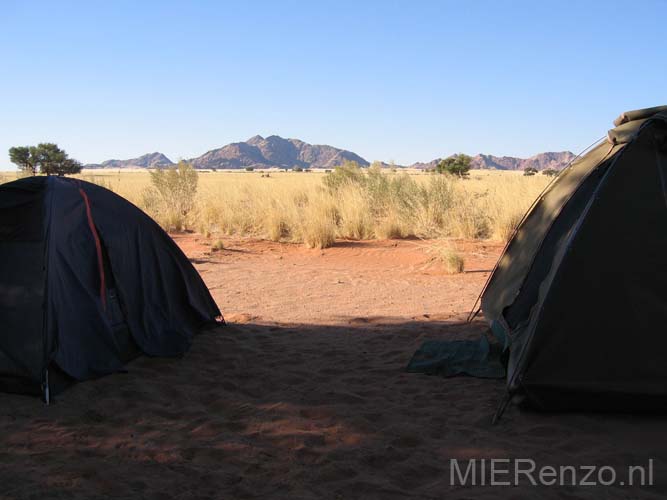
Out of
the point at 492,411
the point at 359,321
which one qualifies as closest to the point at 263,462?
the point at 492,411

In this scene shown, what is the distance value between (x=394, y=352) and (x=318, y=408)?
1.75 meters

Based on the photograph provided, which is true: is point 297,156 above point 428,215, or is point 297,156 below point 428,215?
above

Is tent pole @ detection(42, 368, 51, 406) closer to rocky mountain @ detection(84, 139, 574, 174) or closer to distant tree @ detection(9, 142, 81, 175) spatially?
distant tree @ detection(9, 142, 81, 175)

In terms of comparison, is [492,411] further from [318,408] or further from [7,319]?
[7,319]

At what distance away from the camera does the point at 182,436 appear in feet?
13.7

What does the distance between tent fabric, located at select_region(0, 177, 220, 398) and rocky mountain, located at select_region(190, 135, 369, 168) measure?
14886 centimetres

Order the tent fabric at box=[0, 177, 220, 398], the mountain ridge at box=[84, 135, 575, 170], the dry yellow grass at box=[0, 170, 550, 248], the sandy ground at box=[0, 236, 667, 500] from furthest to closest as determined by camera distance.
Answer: the mountain ridge at box=[84, 135, 575, 170]
the dry yellow grass at box=[0, 170, 550, 248]
the tent fabric at box=[0, 177, 220, 398]
the sandy ground at box=[0, 236, 667, 500]

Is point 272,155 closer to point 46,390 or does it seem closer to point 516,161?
point 516,161

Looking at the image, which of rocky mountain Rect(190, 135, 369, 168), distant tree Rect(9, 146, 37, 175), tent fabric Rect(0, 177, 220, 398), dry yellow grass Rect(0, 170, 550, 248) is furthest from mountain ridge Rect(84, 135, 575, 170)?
tent fabric Rect(0, 177, 220, 398)

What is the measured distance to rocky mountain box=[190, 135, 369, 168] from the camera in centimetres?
16071

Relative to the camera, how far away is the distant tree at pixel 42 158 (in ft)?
138

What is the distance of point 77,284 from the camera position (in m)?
5.25

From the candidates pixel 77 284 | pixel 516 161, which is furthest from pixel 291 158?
pixel 77 284

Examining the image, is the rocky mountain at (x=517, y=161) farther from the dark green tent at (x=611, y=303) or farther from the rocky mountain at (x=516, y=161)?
the dark green tent at (x=611, y=303)
